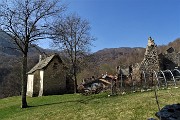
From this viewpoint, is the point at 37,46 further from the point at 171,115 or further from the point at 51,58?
the point at 171,115

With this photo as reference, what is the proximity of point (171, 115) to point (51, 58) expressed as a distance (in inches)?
1507

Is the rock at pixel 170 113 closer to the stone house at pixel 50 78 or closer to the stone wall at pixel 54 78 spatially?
the stone house at pixel 50 78

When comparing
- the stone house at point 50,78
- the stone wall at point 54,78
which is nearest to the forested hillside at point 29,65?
the stone house at point 50,78

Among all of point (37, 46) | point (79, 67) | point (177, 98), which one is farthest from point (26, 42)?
point (177, 98)

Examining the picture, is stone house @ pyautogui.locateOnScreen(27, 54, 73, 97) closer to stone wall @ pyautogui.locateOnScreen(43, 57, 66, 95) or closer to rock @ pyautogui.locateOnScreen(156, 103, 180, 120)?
stone wall @ pyautogui.locateOnScreen(43, 57, 66, 95)

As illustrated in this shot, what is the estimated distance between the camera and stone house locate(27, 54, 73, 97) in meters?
43.5

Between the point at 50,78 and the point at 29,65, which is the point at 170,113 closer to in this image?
the point at 50,78

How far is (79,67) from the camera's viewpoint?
41812 millimetres

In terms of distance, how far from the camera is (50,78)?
1740 inches

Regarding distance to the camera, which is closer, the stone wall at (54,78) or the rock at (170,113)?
the rock at (170,113)

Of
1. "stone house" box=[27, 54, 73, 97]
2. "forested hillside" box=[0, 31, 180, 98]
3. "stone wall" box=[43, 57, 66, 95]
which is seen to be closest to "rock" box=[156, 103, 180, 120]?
"forested hillside" box=[0, 31, 180, 98]

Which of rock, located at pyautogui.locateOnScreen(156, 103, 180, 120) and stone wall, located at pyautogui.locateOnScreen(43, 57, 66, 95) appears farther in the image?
stone wall, located at pyautogui.locateOnScreen(43, 57, 66, 95)

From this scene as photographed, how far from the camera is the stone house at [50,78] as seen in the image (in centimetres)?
4353

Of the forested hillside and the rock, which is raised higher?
the forested hillside
